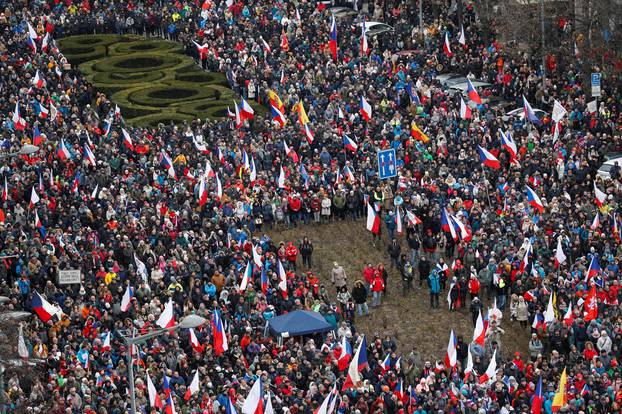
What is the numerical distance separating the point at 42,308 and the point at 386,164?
14.7 m

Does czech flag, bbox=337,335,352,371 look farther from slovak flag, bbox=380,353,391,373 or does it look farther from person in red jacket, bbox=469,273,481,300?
person in red jacket, bbox=469,273,481,300

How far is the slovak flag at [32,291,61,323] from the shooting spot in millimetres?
53938

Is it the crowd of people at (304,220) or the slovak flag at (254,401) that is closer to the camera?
the slovak flag at (254,401)

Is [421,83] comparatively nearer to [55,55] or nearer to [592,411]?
[55,55]

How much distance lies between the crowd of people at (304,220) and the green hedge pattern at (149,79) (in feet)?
3.85

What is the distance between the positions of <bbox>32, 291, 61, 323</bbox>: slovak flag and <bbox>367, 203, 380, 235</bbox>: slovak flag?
1188 centimetres

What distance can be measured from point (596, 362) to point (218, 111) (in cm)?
2840

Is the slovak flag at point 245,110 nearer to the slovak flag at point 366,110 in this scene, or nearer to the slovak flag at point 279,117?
the slovak flag at point 279,117

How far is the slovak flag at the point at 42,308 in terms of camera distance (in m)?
53.9

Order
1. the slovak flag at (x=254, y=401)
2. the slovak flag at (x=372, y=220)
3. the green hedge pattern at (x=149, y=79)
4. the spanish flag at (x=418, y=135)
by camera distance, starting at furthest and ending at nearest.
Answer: the green hedge pattern at (x=149, y=79), the spanish flag at (x=418, y=135), the slovak flag at (x=372, y=220), the slovak flag at (x=254, y=401)

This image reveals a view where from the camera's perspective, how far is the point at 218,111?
249 feet

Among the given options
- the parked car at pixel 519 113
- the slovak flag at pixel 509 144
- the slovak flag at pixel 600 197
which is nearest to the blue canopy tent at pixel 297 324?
the slovak flag at pixel 600 197

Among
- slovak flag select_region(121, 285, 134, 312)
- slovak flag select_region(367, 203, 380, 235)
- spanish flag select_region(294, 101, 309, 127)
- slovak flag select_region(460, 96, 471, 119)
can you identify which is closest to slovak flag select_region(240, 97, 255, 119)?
spanish flag select_region(294, 101, 309, 127)

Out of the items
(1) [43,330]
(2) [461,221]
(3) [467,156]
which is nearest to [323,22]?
(3) [467,156]
